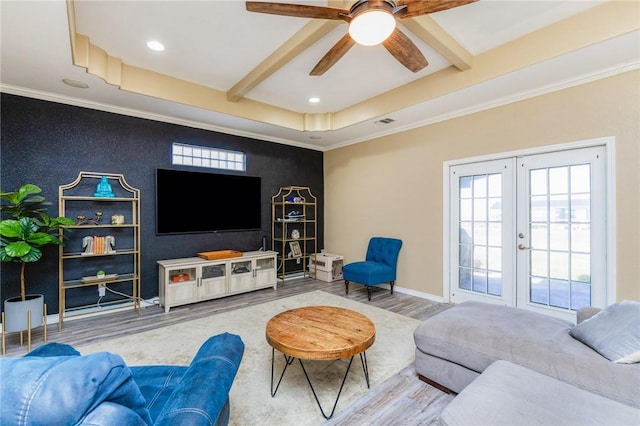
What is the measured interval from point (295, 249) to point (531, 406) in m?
4.63

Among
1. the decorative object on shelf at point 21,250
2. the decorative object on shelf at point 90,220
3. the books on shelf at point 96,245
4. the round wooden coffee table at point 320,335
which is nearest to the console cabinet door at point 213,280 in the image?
the books on shelf at point 96,245

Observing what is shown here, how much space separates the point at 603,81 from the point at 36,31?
5172 mm

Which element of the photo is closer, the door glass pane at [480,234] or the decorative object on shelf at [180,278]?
the door glass pane at [480,234]

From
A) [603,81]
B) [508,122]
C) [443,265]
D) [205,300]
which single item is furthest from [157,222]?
[603,81]

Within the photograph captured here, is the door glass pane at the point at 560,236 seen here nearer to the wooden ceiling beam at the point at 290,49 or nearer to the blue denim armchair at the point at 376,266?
the blue denim armchair at the point at 376,266

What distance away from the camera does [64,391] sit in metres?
0.68

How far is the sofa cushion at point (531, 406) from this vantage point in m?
1.22

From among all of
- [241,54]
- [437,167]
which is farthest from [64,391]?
[437,167]

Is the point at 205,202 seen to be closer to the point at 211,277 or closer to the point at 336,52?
the point at 211,277

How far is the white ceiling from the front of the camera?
2416 mm

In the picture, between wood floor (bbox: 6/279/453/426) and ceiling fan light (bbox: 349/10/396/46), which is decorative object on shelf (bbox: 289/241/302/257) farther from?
ceiling fan light (bbox: 349/10/396/46)

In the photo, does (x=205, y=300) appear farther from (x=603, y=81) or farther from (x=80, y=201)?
(x=603, y=81)

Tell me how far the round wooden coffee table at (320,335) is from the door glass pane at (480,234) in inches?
94.6

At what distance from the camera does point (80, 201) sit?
3678mm
